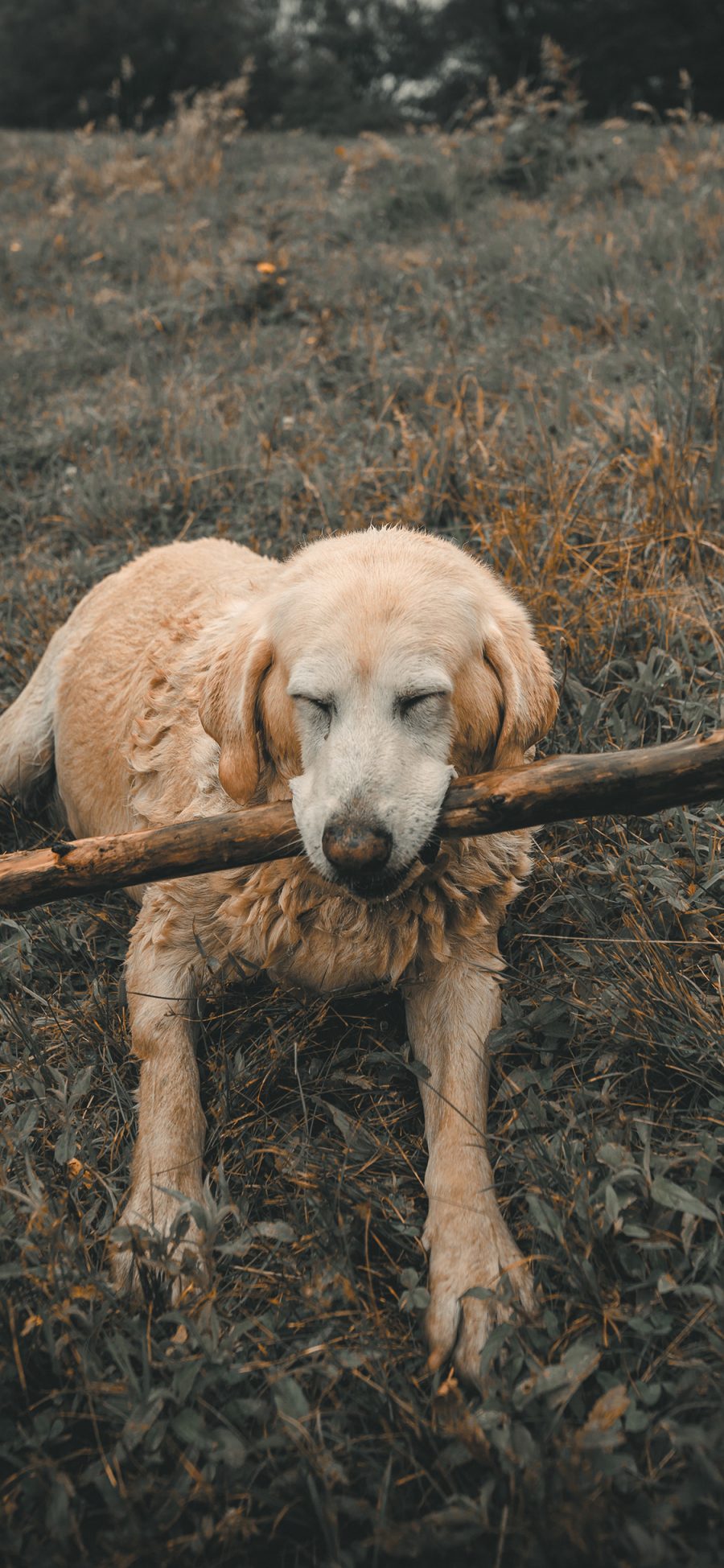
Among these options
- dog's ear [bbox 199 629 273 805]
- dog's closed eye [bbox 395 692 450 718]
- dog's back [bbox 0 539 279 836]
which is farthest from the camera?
dog's back [bbox 0 539 279 836]

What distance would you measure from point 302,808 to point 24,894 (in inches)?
24.4

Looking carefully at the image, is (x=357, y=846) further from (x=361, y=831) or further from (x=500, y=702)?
(x=500, y=702)

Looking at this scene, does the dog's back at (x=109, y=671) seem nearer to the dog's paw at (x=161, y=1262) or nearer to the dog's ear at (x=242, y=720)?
the dog's ear at (x=242, y=720)

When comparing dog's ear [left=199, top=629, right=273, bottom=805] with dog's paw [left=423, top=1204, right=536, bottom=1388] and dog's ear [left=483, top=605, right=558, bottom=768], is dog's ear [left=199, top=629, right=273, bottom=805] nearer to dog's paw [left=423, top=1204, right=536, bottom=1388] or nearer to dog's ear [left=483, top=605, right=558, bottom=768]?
dog's ear [left=483, top=605, right=558, bottom=768]

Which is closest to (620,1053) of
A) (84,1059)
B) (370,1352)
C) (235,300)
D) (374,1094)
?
(374,1094)

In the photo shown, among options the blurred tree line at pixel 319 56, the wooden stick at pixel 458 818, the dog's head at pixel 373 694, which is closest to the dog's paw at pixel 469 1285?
the dog's head at pixel 373 694

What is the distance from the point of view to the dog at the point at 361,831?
194 centimetres

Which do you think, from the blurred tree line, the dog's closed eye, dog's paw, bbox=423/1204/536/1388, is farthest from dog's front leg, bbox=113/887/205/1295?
the blurred tree line

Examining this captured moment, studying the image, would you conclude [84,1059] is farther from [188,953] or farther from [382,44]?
[382,44]

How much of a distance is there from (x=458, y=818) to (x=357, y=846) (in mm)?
236

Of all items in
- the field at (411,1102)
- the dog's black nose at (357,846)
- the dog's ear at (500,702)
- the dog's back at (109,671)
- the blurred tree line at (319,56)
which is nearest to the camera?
the field at (411,1102)

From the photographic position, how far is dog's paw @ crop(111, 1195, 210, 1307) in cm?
178

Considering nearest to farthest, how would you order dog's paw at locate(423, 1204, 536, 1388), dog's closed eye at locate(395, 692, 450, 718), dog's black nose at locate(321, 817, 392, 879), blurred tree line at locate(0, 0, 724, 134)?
dog's paw at locate(423, 1204, 536, 1388)
dog's black nose at locate(321, 817, 392, 879)
dog's closed eye at locate(395, 692, 450, 718)
blurred tree line at locate(0, 0, 724, 134)

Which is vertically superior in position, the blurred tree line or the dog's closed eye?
the blurred tree line
